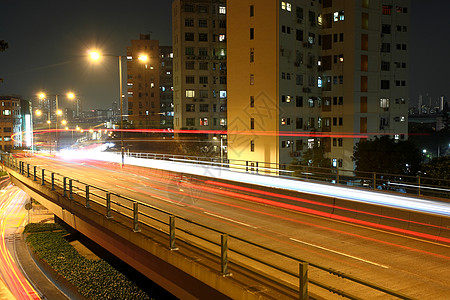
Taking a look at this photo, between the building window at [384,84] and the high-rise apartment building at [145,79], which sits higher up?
the high-rise apartment building at [145,79]

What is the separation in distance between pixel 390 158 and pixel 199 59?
123 feet

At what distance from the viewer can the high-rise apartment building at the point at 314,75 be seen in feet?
141

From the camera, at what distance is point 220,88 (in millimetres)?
68500

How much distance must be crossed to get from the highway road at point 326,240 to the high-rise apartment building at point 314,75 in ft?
73.7

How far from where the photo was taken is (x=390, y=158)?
122ft

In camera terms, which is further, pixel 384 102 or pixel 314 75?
pixel 384 102

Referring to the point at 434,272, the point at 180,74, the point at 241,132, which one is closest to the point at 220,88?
the point at 180,74

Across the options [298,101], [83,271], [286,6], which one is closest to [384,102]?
[298,101]

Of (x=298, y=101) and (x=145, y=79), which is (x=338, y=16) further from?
(x=145, y=79)

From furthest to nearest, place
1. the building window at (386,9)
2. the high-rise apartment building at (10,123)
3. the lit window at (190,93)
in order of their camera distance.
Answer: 1. the high-rise apartment building at (10,123)
2. the lit window at (190,93)
3. the building window at (386,9)

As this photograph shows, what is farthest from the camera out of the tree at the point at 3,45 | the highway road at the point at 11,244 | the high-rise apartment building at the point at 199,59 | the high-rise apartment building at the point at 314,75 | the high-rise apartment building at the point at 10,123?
the high-rise apartment building at the point at 10,123

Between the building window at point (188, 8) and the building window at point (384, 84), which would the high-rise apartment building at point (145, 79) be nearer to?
the building window at point (188, 8)

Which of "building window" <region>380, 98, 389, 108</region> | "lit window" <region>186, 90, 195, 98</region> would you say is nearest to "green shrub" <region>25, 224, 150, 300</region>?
"building window" <region>380, 98, 389, 108</region>

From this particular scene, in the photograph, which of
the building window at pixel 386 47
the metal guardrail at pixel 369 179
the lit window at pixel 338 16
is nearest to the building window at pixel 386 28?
the building window at pixel 386 47
